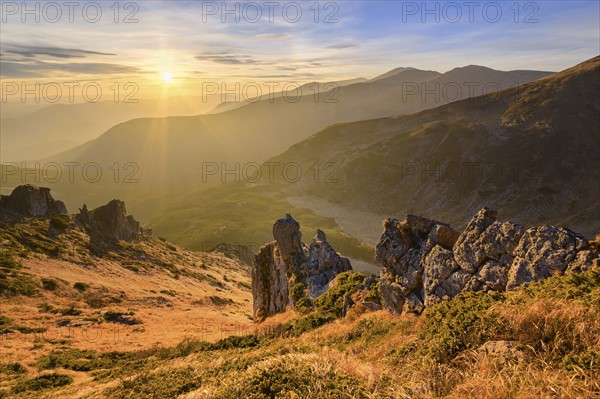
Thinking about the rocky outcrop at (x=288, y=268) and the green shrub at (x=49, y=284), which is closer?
the rocky outcrop at (x=288, y=268)

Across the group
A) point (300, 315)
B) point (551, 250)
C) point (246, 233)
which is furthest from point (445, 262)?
point (246, 233)

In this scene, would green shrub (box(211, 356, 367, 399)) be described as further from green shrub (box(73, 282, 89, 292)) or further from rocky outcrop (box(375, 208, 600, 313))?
green shrub (box(73, 282, 89, 292))

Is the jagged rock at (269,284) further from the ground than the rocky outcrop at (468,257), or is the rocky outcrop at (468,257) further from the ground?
the rocky outcrop at (468,257)

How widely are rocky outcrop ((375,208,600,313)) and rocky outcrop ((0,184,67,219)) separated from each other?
56.5m

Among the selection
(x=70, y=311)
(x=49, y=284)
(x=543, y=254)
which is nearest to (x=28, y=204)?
(x=49, y=284)

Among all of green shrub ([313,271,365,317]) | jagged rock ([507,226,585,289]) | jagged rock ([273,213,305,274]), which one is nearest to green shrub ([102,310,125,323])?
jagged rock ([273,213,305,274])

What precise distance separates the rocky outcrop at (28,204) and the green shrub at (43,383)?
4142cm

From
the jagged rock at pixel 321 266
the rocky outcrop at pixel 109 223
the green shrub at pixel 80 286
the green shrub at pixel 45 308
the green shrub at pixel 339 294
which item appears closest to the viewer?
the green shrub at pixel 339 294

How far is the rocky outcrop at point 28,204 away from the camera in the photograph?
55450 millimetres

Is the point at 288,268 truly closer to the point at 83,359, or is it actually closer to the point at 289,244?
the point at 289,244

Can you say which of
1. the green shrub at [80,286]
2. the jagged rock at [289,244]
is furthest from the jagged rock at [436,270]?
the green shrub at [80,286]

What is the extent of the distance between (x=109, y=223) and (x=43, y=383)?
1879 inches

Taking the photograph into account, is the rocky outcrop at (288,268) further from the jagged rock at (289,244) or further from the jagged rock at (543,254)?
the jagged rock at (543,254)

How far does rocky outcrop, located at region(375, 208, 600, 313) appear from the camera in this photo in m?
14.5
